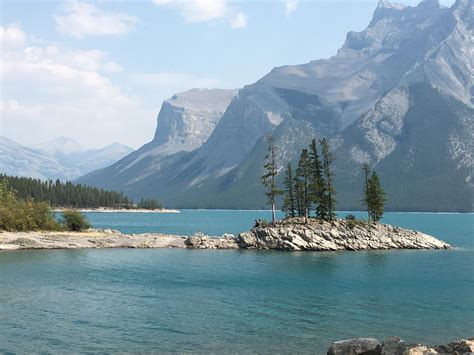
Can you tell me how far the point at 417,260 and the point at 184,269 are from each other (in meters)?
45.7

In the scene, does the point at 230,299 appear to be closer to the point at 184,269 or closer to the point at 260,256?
the point at 184,269

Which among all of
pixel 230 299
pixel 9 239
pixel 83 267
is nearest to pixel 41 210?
pixel 9 239

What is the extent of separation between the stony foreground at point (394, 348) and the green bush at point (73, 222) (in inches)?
4152

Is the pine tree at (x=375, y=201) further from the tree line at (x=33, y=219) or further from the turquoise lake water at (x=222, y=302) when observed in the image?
the tree line at (x=33, y=219)

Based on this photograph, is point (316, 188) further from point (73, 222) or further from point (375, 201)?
point (73, 222)

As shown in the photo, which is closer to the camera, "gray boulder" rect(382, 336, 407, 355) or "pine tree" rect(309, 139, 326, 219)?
"gray boulder" rect(382, 336, 407, 355)

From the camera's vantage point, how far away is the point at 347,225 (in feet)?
379

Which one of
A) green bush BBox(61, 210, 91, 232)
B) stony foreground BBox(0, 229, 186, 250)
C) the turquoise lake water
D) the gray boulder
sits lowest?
the turquoise lake water

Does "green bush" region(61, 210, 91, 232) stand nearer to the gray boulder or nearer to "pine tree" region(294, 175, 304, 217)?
"pine tree" region(294, 175, 304, 217)

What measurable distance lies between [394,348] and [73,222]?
10926cm

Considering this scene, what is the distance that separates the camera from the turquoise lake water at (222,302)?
39.0m

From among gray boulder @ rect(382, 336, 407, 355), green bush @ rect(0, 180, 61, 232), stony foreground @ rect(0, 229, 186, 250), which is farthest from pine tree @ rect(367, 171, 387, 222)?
gray boulder @ rect(382, 336, 407, 355)

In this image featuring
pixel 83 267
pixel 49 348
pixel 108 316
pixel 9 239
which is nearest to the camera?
pixel 49 348

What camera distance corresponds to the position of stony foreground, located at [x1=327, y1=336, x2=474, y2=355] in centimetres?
2723
